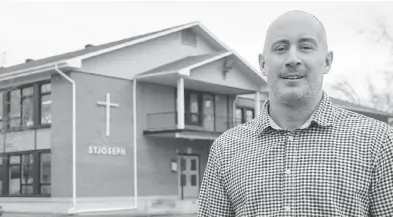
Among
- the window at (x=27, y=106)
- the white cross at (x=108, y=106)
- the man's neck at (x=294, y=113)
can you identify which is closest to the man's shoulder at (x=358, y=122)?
the man's neck at (x=294, y=113)

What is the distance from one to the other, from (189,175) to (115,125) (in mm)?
5325

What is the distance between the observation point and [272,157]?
2369 mm

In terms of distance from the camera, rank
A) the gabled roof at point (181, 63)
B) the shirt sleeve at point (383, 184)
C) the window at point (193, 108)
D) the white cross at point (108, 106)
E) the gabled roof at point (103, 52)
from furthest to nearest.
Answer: the window at point (193, 108)
the gabled roof at point (181, 63)
the white cross at point (108, 106)
the gabled roof at point (103, 52)
the shirt sleeve at point (383, 184)

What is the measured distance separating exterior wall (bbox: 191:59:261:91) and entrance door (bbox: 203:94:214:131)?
138cm

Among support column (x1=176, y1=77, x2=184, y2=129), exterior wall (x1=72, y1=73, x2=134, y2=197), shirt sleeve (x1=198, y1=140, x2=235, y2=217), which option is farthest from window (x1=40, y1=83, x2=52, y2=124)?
shirt sleeve (x1=198, y1=140, x2=235, y2=217)

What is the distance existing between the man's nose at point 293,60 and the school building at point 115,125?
21.9 metres

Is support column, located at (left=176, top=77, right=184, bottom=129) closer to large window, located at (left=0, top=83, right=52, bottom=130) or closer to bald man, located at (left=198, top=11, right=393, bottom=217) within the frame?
large window, located at (left=0, top=83, right=52, bottom=130)

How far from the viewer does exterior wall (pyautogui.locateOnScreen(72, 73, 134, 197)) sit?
961 inches

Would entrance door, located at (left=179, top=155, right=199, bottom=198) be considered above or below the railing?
below

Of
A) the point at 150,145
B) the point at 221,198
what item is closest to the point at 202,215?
the point at 221,198

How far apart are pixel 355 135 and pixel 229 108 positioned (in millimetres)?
29669

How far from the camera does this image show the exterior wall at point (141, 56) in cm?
2550

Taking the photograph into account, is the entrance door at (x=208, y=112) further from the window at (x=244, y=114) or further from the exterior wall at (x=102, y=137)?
the exterior wall at (x=102, y=137)

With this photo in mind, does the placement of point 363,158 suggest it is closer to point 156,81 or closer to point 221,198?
point 221,198
